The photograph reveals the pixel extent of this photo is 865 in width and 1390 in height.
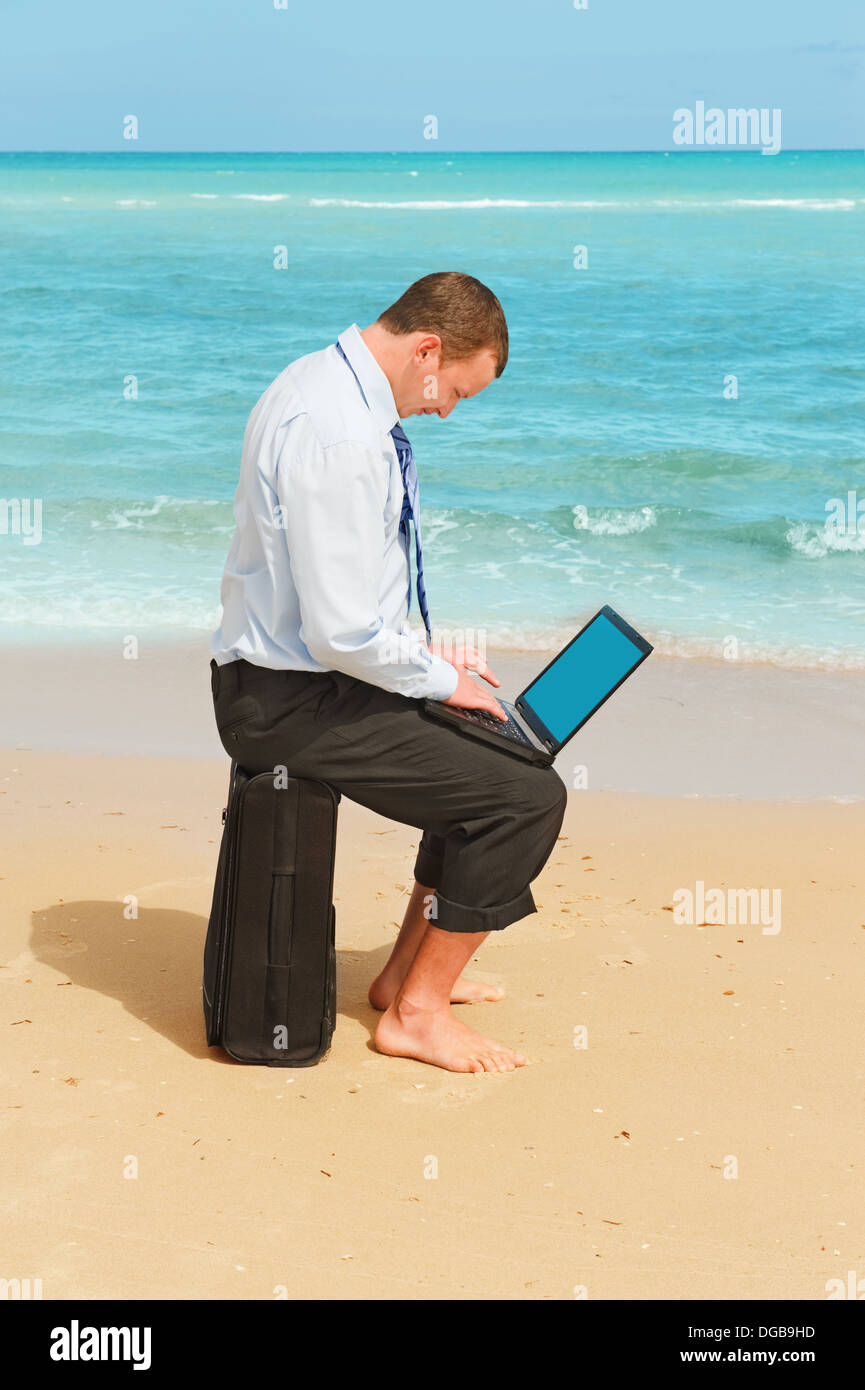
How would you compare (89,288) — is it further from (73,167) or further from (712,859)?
(73,167)

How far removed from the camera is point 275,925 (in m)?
3.19

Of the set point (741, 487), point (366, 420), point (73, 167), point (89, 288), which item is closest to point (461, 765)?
point (366, 420)

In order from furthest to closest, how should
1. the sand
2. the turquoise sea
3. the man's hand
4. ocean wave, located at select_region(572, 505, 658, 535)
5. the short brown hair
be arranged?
ocean wave, located at select_region(572, 505, 658, 535) < the turquoise sea < the man's hand < the short brown hair < the sand

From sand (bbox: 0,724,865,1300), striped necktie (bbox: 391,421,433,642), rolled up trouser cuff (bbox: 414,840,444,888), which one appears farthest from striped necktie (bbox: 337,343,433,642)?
sand (bbox: 0,724,865,1300)

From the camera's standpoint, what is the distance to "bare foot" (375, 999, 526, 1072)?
3.29m

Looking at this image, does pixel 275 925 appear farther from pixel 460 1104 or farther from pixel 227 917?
pixel 460 1104

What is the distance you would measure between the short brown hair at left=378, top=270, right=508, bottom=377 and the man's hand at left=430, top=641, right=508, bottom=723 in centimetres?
63

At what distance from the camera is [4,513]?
1051 centimetres

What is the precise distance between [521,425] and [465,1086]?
10.9 meters

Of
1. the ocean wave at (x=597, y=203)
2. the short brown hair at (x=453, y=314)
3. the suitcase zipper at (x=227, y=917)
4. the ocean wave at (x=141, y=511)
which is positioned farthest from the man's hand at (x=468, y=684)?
the ocean wave at (x=597, y=203)

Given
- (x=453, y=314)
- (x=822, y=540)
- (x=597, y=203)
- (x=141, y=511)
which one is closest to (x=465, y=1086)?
Answer: (x=453, y=314)

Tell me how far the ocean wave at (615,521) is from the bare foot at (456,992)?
692 centimetres

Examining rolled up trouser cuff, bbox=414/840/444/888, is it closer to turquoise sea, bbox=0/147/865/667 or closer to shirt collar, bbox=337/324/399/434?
shirt collar, bbox=337/324/399/434

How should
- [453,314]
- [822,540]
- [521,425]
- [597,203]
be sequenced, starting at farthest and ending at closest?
[597,203]
[521,425]
[822,540]
[453,314]
